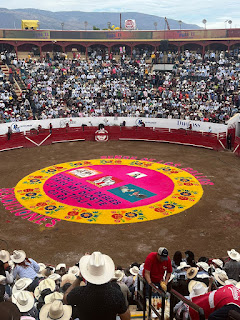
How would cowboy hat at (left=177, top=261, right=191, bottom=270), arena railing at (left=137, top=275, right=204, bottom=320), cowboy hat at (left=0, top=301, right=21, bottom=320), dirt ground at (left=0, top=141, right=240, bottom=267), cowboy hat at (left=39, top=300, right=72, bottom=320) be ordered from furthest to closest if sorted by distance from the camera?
1. dirt ground at (left=0, top=141, right=240, bottom=267)
2. cowboy hat at (left=177, top=261, right=191, bottom=270)
3. cowboy hat at (left=39, top=300, right=72, bottom=320)
4. arena railing at (left=137, top=275, right=204, bottom=320)
5. cowboy hat at (left=0, top=301, right=21, bottom=320)

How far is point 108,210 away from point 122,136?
15.4m

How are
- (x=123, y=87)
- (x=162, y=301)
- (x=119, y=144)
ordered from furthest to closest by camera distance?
(x=123, y=87) → (x=119, y=144) → (x=162, y=301)

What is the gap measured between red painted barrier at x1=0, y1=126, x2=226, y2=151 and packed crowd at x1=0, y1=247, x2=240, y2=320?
1912 cm

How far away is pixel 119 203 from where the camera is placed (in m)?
16.0

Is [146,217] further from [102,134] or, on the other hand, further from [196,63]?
[196,63]

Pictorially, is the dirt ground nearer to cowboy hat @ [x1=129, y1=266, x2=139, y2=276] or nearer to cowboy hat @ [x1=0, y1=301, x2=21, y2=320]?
cowboy hat @ [x1=129, y1=266, x2=139, y2=276]

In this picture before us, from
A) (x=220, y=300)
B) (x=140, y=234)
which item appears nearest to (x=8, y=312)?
(x=220, y=300)

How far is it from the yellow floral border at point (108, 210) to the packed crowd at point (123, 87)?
13.1 meters

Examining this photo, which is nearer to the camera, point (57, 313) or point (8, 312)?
point (8, 312)

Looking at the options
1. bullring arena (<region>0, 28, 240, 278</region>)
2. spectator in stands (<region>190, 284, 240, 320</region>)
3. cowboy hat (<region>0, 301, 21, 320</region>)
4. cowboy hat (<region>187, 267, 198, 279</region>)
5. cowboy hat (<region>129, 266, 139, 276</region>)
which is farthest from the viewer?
bullring arena (<region>0, 28, 240, 278</region>)

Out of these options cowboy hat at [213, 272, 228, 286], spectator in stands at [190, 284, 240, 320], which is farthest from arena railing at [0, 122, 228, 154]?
spectator in stands at [190, 284, 240, 320]

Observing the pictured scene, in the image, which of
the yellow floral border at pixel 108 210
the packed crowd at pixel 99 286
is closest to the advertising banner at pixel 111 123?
the yellow floral border at pixel 108 210

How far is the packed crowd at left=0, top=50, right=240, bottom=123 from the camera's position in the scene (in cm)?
3394

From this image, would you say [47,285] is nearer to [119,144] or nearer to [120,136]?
[119,144]
